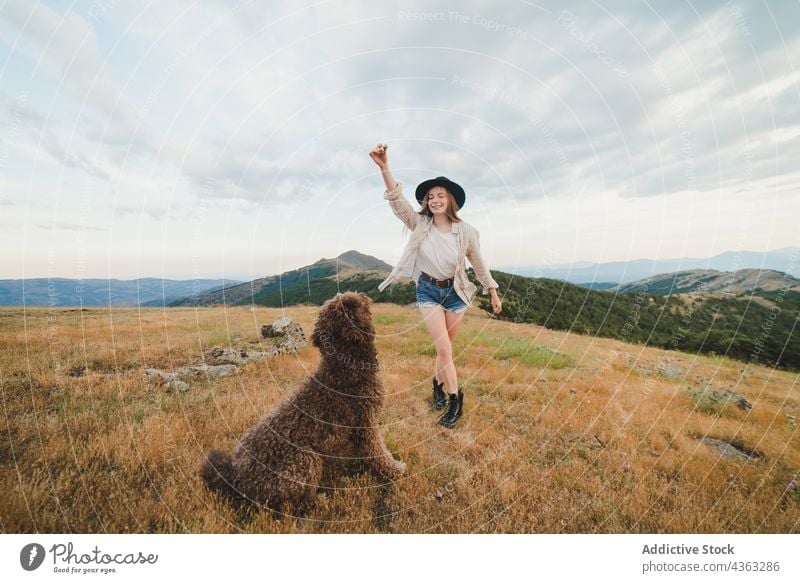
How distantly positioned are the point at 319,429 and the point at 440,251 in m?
3.05

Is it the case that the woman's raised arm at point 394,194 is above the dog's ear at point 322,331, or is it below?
above

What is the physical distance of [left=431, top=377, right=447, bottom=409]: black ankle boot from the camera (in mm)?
5682

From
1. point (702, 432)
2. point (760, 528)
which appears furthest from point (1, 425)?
point (702, 432)

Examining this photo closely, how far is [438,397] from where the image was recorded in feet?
18.9

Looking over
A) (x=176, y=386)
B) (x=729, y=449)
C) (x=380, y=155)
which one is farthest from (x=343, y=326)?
(x=729, y=449)

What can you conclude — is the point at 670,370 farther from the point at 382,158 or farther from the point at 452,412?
the point at 382,158

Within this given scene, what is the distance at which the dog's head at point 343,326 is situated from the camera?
11.4 ft

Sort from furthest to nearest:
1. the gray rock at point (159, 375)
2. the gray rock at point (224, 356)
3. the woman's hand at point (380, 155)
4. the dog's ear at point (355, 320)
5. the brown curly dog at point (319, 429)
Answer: the gray rock at point (224, 356) → the gray rock at point (159, 375) → the woman's hand at point (380, 155) → the dog's ear at point (355, 320) → the brown curly dog at point (319, 429)

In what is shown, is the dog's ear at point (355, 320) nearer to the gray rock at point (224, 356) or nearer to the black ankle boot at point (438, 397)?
the black ankle boot at point (438, 397)

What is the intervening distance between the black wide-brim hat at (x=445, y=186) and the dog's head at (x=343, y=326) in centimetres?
237

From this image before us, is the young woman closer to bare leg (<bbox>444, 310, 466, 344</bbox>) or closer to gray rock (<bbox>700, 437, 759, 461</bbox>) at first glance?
bare leg (<bbox>444, 310, 466, 344</bbox>)

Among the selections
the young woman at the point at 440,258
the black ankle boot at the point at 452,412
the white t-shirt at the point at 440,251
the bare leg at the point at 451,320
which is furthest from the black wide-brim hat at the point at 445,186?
the black ankle boot at the point at 452,412

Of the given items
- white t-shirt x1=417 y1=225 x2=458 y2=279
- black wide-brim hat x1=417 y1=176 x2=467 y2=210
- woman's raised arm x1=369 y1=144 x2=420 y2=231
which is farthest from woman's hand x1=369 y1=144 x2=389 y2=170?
white t-shirt x1=417 y1=225 x2=458 y2=279

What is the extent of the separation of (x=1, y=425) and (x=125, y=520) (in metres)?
2.85
